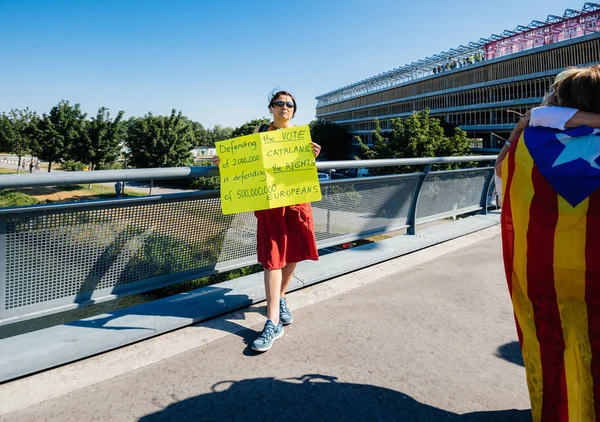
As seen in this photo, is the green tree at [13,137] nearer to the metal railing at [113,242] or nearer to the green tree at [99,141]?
the green tree at [99,141]

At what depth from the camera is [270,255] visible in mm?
2660

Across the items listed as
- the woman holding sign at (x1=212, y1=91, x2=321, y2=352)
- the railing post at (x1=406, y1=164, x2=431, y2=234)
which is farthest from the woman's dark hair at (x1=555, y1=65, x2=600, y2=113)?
the railing post at (x1=406, y1=164, x2=431, y2=234)

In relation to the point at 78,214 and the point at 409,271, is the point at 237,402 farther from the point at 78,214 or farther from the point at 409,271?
the point at 409,271

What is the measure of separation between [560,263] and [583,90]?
28.6 inches

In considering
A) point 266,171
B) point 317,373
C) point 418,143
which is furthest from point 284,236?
point 418,143

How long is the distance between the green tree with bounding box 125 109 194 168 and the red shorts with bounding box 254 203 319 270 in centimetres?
5102

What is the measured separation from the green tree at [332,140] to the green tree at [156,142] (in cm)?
3710

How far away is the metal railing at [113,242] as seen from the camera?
230 centimetres

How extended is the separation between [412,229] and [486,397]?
11.5ft

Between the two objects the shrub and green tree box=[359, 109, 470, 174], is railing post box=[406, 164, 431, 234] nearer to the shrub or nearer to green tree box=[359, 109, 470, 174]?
green tree box=[359, 109, 470, 174]

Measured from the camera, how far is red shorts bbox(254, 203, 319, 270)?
2678mm

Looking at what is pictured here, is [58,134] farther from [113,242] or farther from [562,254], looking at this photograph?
[562,254]

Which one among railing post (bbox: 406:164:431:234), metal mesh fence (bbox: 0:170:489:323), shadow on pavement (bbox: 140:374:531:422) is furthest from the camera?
railing post (bbox: 406:164:431:234)

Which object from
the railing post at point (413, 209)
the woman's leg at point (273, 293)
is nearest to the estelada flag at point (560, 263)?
the woman's leg at point (273, 293)
